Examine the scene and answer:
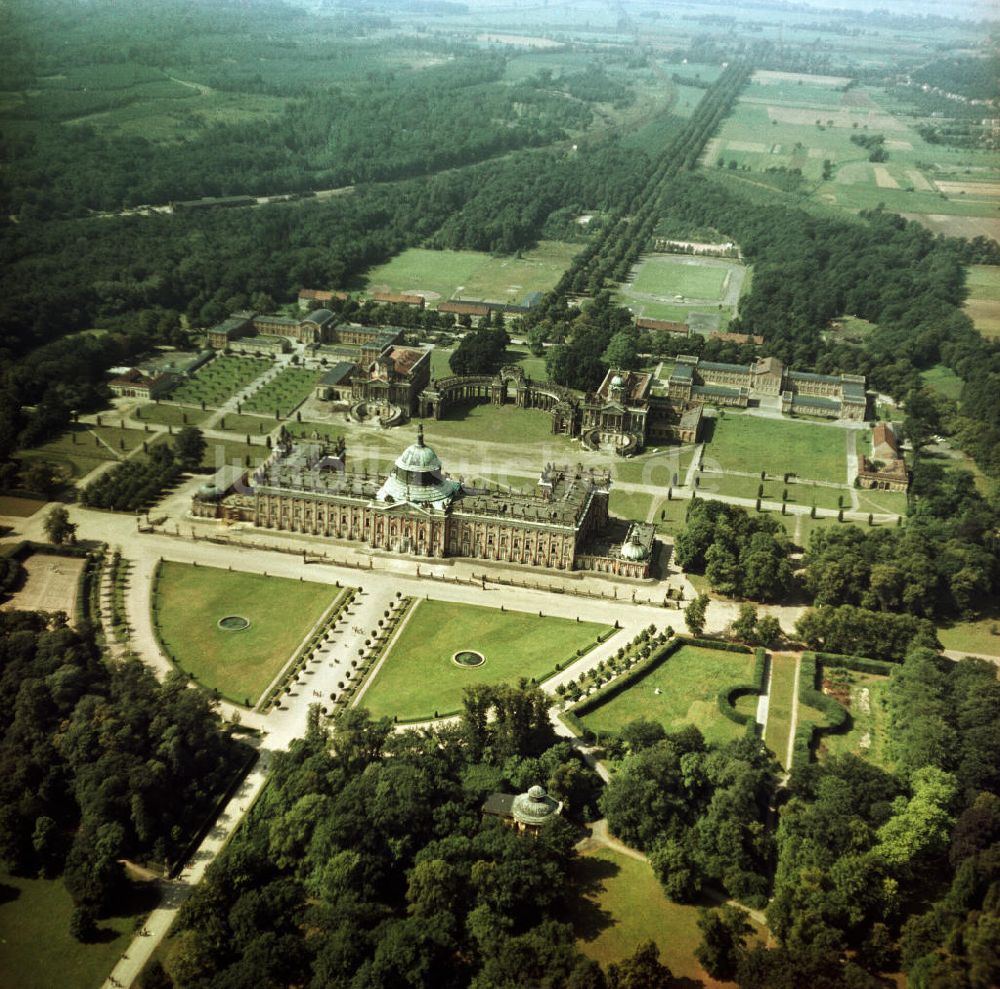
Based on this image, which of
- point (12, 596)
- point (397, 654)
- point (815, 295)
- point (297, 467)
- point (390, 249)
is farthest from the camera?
point (390, 249)

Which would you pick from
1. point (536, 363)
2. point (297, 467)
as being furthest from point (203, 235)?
point (297, 467)

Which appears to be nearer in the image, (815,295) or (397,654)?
(397,654)

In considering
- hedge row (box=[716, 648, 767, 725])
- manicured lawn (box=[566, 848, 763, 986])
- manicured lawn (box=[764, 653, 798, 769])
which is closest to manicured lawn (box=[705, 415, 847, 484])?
manicured lawn (box=[764, 653, 798, 769])

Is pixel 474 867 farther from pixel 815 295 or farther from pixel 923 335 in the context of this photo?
pixel 815 295

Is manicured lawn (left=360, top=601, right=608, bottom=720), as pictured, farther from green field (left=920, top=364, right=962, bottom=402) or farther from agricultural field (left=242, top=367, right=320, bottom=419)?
green field (left=920, top=364, right=962, bottom=402)

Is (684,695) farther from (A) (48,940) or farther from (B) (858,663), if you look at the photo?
(A) (48,940)

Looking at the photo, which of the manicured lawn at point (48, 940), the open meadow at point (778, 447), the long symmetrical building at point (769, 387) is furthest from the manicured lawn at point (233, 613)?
the long symmetrical building at point (769, 387)
